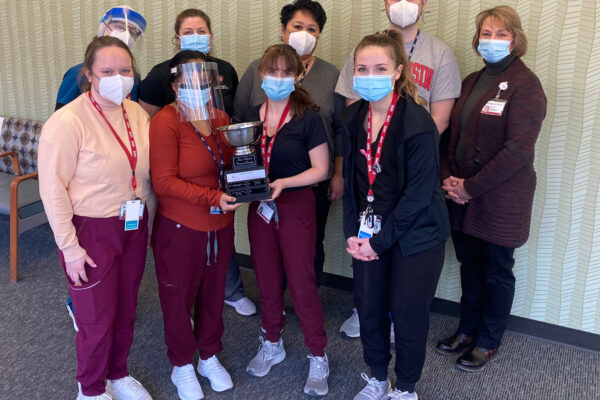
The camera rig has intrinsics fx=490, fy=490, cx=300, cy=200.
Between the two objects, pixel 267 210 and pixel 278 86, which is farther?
pixel 267 210

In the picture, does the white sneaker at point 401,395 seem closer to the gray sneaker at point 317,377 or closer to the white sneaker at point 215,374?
the gray sneaker at point 317,377

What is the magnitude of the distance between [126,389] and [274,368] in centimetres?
71

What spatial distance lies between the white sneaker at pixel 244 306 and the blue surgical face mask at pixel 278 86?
1435mm

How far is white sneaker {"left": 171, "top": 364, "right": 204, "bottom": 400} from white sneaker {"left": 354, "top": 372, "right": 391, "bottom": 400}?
28.8 inches

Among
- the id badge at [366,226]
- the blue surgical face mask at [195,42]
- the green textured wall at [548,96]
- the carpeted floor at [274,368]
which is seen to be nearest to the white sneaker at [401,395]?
the carpeted floor at [274,368]

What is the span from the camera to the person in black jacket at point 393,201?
6.00 ft

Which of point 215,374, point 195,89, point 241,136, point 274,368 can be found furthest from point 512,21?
point 215,374

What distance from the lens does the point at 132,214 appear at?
196 centimetres

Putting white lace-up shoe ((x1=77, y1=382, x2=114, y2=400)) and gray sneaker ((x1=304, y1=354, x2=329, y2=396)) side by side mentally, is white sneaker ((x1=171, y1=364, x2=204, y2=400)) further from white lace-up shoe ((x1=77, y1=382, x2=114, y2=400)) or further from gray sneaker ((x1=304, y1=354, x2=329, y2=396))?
gray sneaker ((x1=304, y1=354, x2=329, y2=396))

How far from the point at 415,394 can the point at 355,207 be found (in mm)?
896

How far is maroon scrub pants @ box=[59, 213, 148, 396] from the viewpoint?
6.35 ft

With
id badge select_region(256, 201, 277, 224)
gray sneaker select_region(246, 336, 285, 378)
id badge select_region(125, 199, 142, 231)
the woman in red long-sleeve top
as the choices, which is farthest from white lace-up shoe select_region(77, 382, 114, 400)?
id badge select_region(256, 201, 277, 224)

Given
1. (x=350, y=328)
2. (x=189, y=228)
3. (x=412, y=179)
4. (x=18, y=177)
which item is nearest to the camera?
(x=412, y=179)

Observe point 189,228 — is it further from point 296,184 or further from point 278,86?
point 278,86
